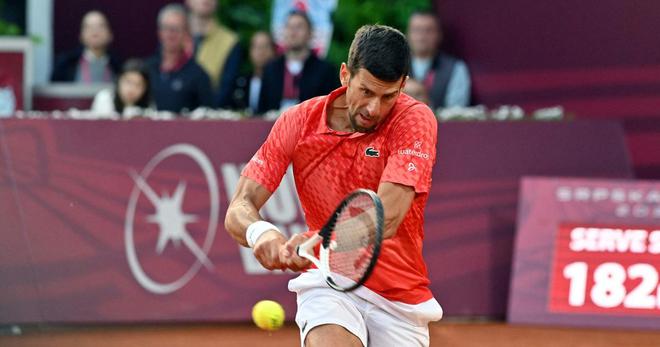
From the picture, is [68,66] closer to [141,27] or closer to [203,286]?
[141,27]

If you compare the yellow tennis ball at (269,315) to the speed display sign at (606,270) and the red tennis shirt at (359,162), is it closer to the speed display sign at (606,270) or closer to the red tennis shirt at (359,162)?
the red tennis shirt at (359,162)

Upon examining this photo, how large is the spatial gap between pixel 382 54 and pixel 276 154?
697mm

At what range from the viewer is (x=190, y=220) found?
35.0 feet

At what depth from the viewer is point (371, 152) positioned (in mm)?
5633

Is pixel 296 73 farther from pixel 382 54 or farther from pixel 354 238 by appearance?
pixel 354 238

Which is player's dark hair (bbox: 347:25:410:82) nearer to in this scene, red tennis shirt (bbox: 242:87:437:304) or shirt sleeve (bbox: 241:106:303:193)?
red tennis shirt (bbox: 242:87:437:304)

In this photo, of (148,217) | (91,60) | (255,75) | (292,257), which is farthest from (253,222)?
(91,60)

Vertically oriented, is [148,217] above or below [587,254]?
above

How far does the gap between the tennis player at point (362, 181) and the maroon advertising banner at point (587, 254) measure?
5.20 meters

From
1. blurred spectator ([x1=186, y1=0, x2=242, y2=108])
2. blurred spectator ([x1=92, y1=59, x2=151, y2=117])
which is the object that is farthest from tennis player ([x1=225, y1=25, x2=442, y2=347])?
blurred spectator ([x1=186, y1=0, x2=242, y2=108])

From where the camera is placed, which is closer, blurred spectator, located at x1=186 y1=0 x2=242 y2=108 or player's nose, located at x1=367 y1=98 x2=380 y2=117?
player's nose, located at x1=367 y1=98 x2=380 y2=117

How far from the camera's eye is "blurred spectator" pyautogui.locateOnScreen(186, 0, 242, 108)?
502 inches

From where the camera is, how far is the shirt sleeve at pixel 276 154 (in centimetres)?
568

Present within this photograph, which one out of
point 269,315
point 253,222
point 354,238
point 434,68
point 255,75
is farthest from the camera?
point 255,75
